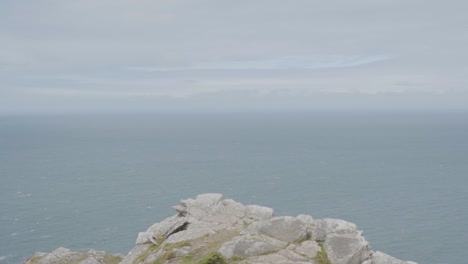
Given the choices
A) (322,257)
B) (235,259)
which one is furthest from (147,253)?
(322,257)

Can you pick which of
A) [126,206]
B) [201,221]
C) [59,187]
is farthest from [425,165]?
[201,221]

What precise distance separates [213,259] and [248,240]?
3606mm

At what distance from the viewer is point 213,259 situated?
26.8 meters

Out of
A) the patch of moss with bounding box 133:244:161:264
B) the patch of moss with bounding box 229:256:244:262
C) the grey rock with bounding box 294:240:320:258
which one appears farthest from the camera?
the patch of moss with bounding box 133:244:161:264

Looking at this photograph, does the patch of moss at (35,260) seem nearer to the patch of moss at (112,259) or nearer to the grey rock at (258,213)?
the patch of moss at (112,259)

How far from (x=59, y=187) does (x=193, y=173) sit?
42.4 metres

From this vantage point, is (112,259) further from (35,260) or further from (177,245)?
(177,245)

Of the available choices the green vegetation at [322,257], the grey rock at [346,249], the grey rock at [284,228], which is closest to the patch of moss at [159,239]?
the grey rock at [284,228]

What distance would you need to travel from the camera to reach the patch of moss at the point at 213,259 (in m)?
26.7

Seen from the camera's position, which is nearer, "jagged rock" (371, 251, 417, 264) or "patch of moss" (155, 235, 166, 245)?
"jagged rock" (371, 251, 417, 264)

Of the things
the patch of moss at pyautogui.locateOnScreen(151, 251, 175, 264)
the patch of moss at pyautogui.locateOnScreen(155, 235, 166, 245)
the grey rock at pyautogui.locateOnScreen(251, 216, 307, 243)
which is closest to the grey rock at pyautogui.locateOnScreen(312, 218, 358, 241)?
the grey rock at pyautogui.locateOnScreen(251, 216, 307, 243)

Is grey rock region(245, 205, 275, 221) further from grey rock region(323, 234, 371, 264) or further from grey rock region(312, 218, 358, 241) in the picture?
grey rock region(323, 234, 371, 264)

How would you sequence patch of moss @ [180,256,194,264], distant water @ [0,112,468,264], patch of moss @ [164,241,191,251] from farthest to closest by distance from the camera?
1. distant water @ [0,112,468,264]
2. patch of moss @ [164,241,191,251]
3. patch of moss @ [180,256,194,264]

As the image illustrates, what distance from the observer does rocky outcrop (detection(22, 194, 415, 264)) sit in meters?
28.0
